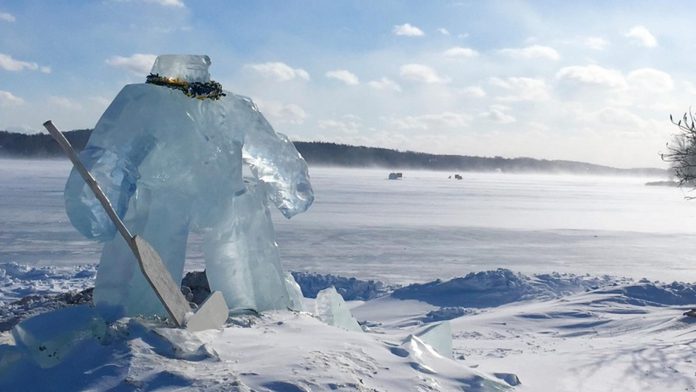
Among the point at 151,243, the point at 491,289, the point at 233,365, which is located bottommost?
the point at 491,289

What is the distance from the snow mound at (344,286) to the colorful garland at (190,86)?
22.6 ft

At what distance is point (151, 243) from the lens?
5973 mm

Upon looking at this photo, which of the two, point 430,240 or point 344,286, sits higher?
point 430,240

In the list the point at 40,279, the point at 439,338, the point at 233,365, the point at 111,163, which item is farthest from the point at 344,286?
the point at 233,365

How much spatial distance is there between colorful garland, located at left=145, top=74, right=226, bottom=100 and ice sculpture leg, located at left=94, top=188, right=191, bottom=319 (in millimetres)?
844

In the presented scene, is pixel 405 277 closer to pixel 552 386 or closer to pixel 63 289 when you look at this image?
pixel 63 289

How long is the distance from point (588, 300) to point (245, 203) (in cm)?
694

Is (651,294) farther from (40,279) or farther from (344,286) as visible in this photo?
(40,279)

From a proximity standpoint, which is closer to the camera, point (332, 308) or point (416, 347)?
point (416, 347)

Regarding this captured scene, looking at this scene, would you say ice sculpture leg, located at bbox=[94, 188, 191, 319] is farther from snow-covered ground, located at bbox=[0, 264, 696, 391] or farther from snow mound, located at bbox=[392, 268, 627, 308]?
snow mound, located at bbox=[392, 268, 627, 308]

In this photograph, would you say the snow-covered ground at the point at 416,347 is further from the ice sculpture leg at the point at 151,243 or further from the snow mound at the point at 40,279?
the ice sculpture leg at the point at 151,243

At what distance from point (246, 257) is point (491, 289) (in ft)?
23.8

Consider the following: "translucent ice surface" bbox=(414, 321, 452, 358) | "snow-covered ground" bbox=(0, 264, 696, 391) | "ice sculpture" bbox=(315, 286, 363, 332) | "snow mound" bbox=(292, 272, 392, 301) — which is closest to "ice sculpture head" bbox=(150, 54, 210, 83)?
"snow-covered ground" bbox=(0, 264, 696, 391)

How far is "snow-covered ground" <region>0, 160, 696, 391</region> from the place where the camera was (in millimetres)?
4668
